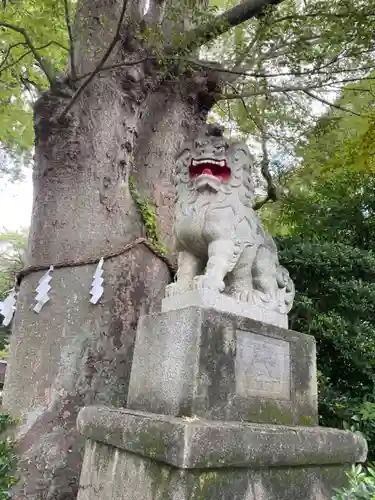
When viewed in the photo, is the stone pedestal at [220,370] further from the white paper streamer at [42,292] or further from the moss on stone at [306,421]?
the white paper streamer at [42,292]

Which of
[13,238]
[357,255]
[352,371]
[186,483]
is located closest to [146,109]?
[357,255]

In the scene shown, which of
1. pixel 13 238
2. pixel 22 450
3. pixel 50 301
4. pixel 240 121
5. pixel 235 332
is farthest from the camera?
pixel 13 238

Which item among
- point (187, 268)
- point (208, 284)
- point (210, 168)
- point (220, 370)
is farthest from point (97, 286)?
point (220, 370)

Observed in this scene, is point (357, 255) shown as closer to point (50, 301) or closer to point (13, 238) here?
point (50, 301)

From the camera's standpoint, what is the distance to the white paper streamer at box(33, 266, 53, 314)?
3393 mm

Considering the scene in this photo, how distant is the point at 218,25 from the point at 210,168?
6.01ft

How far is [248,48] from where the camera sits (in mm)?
3898

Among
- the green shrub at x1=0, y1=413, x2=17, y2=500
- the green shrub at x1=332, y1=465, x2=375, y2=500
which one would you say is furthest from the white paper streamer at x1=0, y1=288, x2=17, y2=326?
the green shrub at x1=332, y1=465, x2=375, y2=500

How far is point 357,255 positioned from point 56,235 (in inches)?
119

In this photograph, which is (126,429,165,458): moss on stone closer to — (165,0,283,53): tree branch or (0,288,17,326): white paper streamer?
(0,288,17,326): white paper streamer

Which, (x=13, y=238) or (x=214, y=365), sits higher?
(x=13, y=238)

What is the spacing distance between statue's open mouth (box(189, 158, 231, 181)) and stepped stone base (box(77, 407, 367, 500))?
5.03ft

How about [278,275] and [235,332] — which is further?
[278,275]

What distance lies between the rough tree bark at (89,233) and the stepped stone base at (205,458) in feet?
1.81
